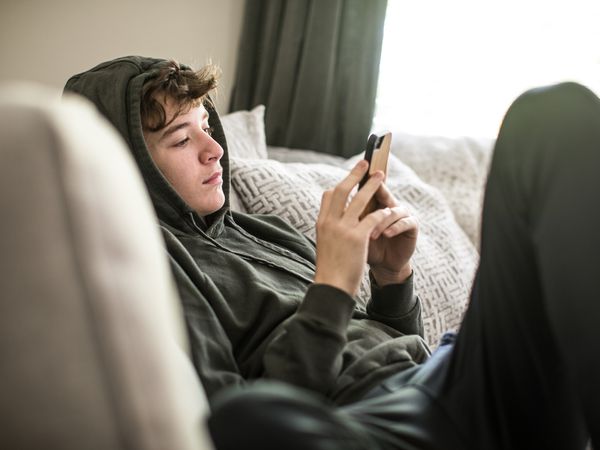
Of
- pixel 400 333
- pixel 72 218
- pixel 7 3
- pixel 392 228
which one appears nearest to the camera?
pixel 72 218

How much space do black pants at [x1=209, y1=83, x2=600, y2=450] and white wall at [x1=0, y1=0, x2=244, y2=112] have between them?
1.82 m

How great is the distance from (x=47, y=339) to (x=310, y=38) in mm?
2342

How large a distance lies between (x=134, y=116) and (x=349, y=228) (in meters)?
0.48

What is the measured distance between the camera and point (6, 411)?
57 cm

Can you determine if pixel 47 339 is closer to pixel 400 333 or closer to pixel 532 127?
pixel 532 127

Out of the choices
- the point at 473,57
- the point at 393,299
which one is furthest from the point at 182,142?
the point at 473,57

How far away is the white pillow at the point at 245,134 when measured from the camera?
1.86 meters

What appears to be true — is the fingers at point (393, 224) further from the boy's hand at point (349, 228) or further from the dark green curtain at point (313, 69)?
the dark green curtain at point (313, 69)

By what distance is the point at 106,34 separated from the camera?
242cm

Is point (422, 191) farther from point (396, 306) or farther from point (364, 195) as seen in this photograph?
point (364, 195)

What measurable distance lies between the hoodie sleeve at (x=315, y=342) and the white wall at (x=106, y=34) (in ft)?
5.58

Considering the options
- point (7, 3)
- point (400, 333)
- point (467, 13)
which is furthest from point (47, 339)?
point (467, 13)

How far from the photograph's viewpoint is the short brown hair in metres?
1.26

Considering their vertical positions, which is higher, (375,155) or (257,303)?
(375,155)
